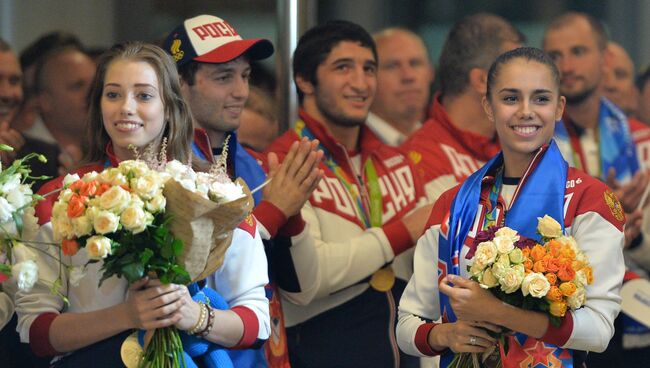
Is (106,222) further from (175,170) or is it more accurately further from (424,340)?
(424,340)

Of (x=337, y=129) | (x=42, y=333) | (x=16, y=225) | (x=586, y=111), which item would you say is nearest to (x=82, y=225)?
(x=16, y=225)

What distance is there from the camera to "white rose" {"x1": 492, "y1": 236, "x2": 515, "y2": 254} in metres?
3.20

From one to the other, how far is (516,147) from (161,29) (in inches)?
80.9

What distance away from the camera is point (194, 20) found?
445 centimetres

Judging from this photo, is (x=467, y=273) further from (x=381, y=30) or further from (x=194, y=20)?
(x=381, y=30)

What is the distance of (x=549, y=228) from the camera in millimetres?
3242

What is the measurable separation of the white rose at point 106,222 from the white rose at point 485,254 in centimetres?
97

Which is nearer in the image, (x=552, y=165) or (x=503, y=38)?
(x=552, y=165)

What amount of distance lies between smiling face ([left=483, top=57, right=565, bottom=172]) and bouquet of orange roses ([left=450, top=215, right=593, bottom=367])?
36 cm

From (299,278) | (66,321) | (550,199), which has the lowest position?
(299,278)

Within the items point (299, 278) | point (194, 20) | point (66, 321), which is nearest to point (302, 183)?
point (299, 278)

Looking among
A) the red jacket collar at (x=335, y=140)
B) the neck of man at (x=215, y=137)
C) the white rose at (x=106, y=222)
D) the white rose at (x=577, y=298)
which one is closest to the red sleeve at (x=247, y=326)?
the white rose at (x=106, y=222)

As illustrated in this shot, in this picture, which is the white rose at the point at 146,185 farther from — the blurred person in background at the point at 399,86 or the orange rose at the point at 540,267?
the blurred person in background at the point at 399,86

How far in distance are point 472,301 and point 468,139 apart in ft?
6.61
